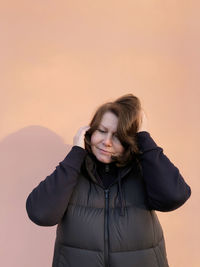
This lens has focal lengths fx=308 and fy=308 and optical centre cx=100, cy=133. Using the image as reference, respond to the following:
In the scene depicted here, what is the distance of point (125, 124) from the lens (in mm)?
1063

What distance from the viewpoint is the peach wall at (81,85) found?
4.78 ft

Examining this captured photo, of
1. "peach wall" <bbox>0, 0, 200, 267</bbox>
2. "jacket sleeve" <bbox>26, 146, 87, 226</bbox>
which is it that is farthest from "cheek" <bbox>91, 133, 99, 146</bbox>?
"peach wall" <bbox>0, 0, 200, 267</bbox>


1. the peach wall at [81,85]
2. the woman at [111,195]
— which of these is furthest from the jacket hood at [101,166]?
the peach wall at [81,85]

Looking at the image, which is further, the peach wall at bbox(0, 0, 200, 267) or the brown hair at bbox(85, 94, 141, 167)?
the peach wall at bbox(0, 0, 200, 267)

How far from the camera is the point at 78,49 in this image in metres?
1.51

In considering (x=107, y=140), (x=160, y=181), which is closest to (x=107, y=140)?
(x=107, y=140)

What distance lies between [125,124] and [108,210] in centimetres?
29

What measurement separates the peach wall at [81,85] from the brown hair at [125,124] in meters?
0.41

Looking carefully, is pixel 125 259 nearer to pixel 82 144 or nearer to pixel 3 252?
pixel 82 144

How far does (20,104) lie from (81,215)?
2.21 ft

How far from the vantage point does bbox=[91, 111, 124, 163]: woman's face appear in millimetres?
1075

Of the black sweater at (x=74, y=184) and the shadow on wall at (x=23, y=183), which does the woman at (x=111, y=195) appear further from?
the shadow on wall at (x=23, y=183)

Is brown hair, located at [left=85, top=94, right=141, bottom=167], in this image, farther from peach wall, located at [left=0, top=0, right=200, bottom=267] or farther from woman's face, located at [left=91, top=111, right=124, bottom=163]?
peach wall, located at [left=0, top=0, right=200, bottom=267]

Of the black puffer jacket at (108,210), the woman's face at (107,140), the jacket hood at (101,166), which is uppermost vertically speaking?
the woman's face at (107,140)
